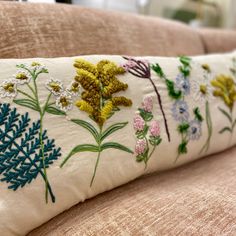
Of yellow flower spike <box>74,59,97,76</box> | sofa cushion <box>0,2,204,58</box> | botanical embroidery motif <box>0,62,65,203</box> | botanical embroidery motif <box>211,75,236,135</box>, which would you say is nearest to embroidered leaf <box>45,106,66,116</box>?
botanical embroidery motif <box>0,62,65,203</box>

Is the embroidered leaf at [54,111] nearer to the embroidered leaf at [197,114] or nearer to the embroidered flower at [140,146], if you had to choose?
the embroidered flower at [140,146]

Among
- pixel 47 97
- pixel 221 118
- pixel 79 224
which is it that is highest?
pixel 47 97

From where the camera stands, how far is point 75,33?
0.81 meters

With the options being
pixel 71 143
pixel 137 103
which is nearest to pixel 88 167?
pixel 71 143

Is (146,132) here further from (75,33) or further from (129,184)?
(75,33)

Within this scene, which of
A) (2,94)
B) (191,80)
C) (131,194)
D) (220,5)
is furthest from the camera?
(220,5)

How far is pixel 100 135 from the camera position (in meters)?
0.58

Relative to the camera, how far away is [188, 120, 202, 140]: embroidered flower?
2.42ft

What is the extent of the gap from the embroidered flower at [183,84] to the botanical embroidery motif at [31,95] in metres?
0.32

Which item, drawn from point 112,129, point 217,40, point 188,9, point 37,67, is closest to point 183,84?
point 112,129

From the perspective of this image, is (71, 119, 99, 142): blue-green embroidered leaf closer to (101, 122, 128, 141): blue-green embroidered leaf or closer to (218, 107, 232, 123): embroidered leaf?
(101, 122, 128, 141): blue-green embroidered leaf

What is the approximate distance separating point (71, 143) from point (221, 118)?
0.45 m

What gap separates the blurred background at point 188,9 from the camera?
4.76 feet

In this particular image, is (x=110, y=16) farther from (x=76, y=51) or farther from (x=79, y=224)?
(x=79, y=224)
